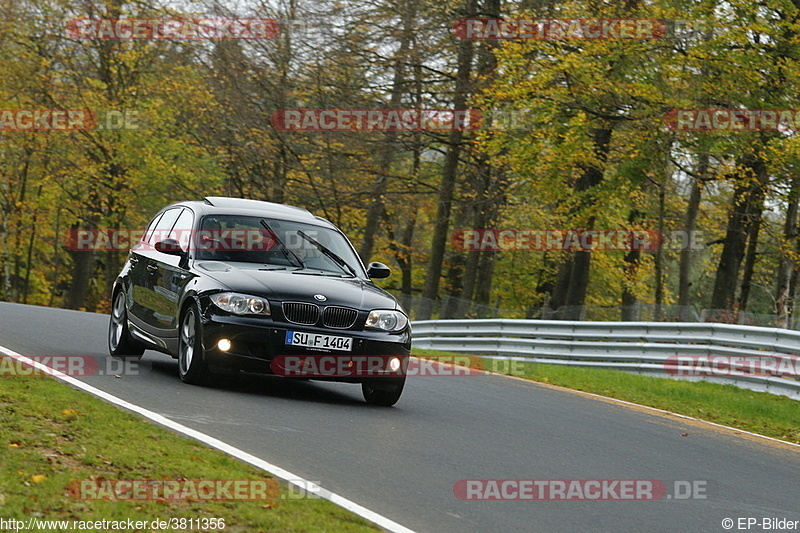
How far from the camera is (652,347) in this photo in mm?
18219

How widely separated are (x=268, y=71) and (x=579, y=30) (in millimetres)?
12647

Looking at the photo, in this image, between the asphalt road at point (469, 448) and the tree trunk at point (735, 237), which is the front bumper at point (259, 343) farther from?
the tree trunk at point (735, 237)

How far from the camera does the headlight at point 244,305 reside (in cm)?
991

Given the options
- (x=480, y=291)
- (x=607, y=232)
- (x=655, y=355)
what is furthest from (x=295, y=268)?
(x=480, y=291)

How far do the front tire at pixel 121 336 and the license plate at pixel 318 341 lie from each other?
9.90ft

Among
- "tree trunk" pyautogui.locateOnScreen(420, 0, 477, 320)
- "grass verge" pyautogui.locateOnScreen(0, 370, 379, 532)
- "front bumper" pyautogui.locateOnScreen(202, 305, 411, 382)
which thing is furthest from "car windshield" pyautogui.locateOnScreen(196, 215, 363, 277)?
"tree trunk" pyautogui.locateOnScreen(420, 0, 477, 320)

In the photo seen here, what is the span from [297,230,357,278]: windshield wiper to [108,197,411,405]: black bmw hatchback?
0.01 m

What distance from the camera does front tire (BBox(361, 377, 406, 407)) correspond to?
10.5 metres

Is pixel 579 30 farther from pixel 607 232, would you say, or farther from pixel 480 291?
pixel 480 291

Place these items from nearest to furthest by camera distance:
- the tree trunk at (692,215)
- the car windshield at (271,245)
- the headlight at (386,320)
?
1. the headlight at (386,320)
2. the car windshield at (271,245)
3. the tree trunk at (692,215)

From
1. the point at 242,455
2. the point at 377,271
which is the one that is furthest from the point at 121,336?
the point at 242,455

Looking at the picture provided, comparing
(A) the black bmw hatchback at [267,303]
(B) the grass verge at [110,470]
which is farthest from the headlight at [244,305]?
(B) the grass verge at [110,470]

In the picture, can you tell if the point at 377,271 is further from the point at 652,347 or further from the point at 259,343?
the point at 652,347

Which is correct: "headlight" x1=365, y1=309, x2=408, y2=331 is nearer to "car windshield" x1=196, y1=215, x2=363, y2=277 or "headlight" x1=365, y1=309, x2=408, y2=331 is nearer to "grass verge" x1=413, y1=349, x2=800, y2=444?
"car windshield" x1=196, y1=215, x2=363, y2=277
